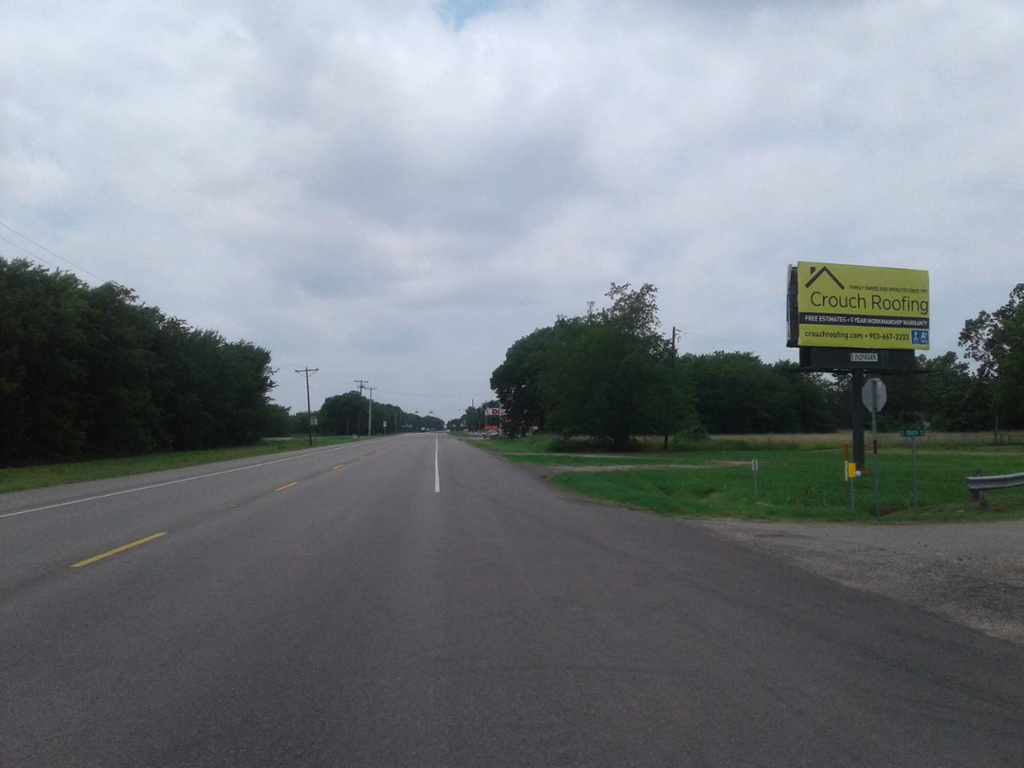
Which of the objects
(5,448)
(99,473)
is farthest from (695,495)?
(5,448)

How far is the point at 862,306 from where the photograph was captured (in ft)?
98.2

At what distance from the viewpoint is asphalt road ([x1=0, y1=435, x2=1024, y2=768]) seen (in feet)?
16.4

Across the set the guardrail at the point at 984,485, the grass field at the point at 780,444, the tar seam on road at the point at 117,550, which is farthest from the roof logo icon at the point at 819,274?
the grass field at the point at 780,444

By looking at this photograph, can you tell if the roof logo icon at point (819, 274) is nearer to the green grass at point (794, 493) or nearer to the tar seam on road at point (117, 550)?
the green grass at point (794, 493)

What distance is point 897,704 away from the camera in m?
5.87

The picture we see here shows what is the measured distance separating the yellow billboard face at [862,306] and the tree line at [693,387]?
2163 mm

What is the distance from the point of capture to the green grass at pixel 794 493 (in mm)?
18266

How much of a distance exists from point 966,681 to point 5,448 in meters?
46.6

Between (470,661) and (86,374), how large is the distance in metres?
47.3

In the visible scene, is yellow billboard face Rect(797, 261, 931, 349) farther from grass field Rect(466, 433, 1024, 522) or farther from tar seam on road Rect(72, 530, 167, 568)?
tar seam on road Rect(72, 530, 167, 568)

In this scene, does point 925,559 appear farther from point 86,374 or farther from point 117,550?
point 86,374

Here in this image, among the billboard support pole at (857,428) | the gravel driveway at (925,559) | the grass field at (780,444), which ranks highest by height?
the billboard support pole at (857,428)

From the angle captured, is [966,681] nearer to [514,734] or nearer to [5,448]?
[514,734]

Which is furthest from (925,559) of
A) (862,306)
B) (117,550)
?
(862,306)
